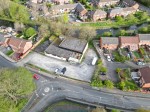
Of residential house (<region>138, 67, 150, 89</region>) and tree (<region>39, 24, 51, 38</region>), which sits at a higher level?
tree (<region>39, 24, 51, 38</region>)

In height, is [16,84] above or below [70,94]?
above

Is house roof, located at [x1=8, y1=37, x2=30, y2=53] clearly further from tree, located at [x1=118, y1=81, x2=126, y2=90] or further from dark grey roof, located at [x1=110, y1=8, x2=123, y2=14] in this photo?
dark grey roof, located at [x1=110, y1=8, x2=123, y2=14]

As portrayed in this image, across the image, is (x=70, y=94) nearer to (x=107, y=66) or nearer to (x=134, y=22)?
(x=107, y=66)

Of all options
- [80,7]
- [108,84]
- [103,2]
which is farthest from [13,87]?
[103,2]

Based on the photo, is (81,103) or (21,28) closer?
(81,103)

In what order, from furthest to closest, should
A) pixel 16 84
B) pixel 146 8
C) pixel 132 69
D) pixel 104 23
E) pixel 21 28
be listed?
pixel 146 8
pixel 104 23
pixel 21 28
pixel 132 69
pixel 16 84

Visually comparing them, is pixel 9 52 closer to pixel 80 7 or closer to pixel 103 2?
pixel 80 7

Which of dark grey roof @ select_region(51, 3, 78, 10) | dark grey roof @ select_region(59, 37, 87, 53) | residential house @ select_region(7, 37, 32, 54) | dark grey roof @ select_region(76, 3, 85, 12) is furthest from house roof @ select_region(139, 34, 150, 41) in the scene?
residential house @ select_region(7, 37, 32, 54)

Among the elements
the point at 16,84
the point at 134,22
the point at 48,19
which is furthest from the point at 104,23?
the point at 16,84
